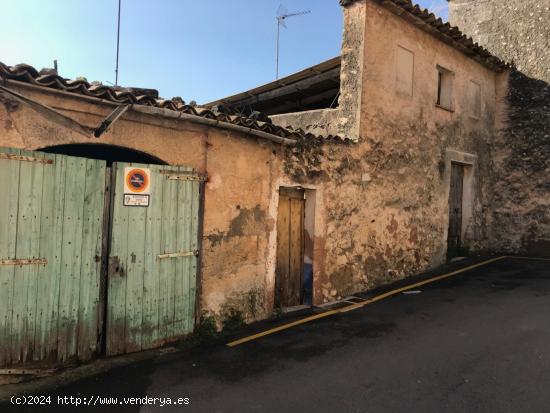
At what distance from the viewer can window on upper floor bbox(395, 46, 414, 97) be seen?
8.84m

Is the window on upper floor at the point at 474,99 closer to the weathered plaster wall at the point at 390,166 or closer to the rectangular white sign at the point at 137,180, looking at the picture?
the weathered plaster wall at the point at 390,166

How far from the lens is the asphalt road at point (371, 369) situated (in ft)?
12.9

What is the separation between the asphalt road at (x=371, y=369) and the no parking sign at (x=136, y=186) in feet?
6.20

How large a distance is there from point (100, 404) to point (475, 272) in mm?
8519

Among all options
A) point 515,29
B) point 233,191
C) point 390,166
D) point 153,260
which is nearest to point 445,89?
point 390,166

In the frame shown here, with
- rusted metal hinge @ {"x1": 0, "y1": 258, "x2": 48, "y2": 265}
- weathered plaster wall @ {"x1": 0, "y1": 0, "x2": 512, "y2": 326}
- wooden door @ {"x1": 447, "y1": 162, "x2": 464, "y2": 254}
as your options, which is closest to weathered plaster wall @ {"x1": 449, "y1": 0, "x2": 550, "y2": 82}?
weathered plaster wall @ {"x1": 0, "y1": 0, "x2": 512, "y2": 326}

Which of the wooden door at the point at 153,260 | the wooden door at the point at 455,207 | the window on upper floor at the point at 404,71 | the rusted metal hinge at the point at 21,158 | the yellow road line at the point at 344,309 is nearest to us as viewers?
the rusted metal hinge at the point at 21,158

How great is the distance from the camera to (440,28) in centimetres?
942

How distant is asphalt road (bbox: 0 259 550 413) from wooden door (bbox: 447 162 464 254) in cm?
423

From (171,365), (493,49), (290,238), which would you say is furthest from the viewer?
(493,49)

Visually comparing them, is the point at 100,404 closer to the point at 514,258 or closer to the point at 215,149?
the point at 215,149

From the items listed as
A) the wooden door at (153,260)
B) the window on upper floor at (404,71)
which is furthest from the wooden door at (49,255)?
the window on upper floor at (404,71)

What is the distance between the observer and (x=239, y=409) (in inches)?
152

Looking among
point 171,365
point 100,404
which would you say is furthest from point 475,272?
point 100,404
